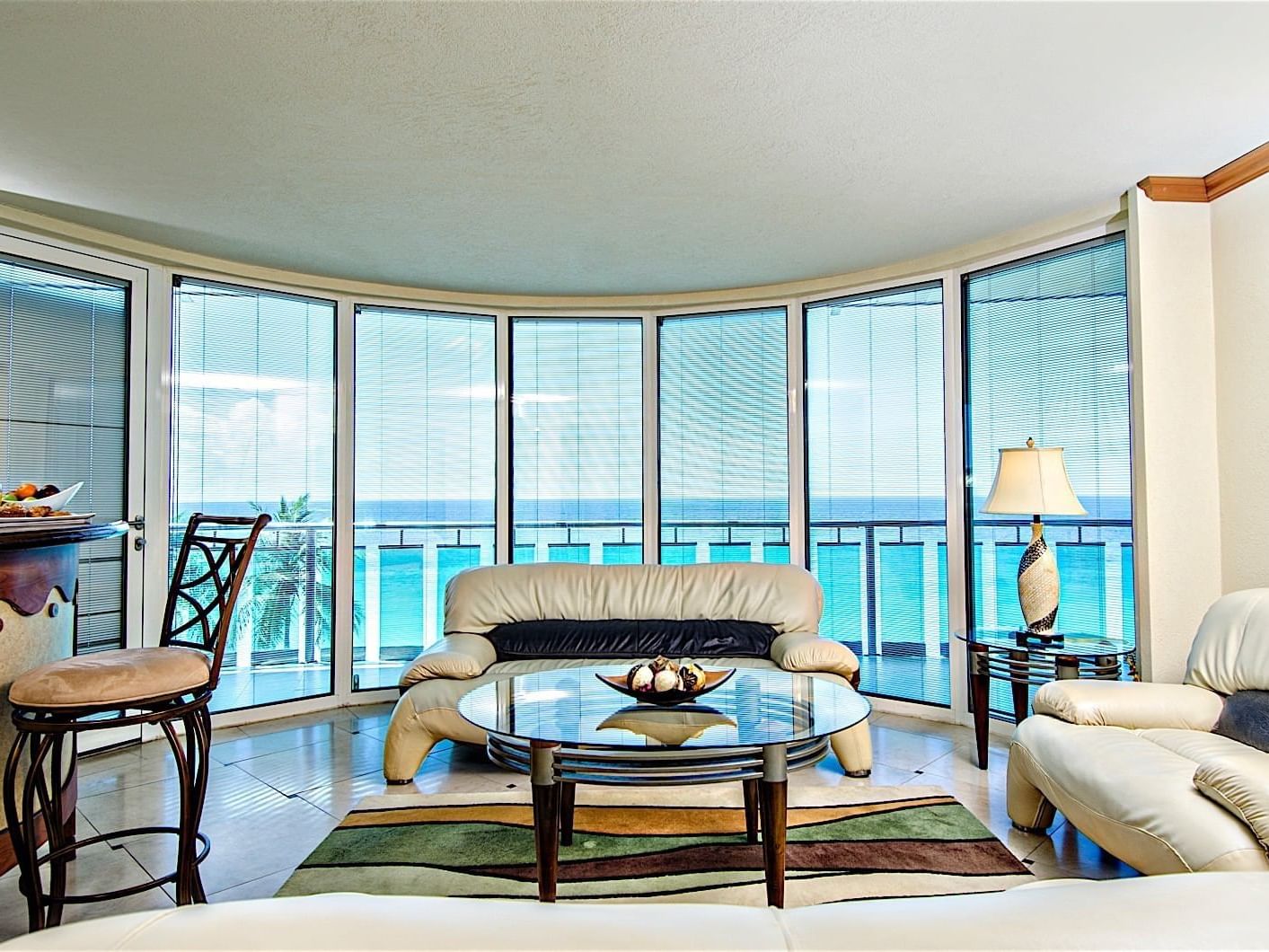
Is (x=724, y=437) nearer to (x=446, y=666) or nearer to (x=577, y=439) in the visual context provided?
(x=577, y=439)

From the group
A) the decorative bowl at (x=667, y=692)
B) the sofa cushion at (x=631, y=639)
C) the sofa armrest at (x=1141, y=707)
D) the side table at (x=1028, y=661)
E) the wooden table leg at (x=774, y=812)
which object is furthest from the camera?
the sofa cushion at (x=631, y=639)

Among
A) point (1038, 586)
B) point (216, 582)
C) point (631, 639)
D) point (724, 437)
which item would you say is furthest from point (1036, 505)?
point (216, 582)

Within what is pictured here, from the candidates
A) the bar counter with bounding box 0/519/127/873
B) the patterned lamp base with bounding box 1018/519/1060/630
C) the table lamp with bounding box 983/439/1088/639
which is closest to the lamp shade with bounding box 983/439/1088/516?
the table lamp with bounding box 983/439/1088/639

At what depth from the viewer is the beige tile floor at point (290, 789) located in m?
2.65

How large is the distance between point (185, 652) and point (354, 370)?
300 centimetres

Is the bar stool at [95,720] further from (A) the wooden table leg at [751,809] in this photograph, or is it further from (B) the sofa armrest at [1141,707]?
(B) the sofa armrest at [1141,707]

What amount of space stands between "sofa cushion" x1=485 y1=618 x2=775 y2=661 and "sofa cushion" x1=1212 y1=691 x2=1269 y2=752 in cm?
186

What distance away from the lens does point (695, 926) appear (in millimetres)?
686

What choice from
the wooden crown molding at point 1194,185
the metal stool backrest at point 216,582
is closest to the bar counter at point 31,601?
the metal stool backrest at point 216,582

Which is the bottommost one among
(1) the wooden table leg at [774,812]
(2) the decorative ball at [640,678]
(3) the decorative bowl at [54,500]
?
(1) the wooden table leg at [774,812]

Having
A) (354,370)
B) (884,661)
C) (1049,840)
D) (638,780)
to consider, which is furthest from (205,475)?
(1049,840)

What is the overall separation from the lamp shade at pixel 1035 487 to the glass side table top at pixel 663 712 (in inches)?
44.9

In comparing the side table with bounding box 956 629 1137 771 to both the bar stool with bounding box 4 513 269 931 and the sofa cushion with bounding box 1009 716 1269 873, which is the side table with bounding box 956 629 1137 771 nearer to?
the sofa cushion with bounding box 1009 716 1269 873

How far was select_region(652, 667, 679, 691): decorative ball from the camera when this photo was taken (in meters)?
2.89
